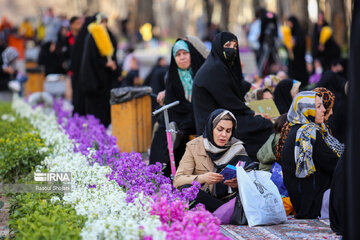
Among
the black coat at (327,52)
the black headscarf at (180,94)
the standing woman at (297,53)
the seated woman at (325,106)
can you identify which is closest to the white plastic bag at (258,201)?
the seated woman at (325,106)

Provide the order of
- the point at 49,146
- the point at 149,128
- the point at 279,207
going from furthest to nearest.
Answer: the point at 149,128
the point at 49,146
the point at 279,207

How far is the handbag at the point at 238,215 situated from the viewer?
5.47 metres

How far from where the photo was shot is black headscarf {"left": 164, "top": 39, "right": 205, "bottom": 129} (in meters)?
7.65

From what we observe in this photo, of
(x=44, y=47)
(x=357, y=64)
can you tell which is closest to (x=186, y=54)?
(x=357, y=64)

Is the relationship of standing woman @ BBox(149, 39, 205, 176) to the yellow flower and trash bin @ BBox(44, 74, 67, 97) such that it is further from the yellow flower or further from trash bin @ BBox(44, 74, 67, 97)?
trash bin @ BBox(44, 74, 67, 97)

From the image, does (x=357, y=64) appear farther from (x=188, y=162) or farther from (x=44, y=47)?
(x=44, y=47)

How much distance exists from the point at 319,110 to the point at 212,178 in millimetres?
1080

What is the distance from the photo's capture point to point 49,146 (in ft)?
24.7

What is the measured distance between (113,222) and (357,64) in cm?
160

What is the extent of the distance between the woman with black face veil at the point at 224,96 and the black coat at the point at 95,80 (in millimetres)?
3920

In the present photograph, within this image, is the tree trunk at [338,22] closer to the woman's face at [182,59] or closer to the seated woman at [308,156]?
the woman's face at [182,59]

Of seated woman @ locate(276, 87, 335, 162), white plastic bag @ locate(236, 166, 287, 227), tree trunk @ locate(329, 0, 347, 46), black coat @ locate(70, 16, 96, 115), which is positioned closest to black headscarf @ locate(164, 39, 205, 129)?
seated woman @ locate(276, 87, 335, 162)

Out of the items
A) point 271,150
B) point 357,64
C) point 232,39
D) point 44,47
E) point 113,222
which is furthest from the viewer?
point 44,47

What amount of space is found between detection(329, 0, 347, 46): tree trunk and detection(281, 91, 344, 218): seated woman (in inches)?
715
